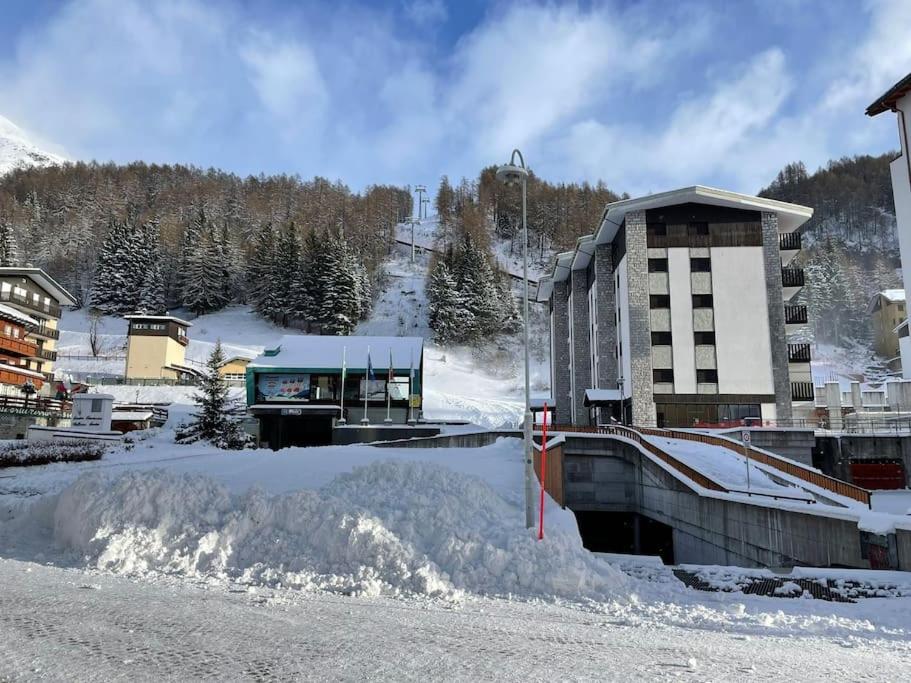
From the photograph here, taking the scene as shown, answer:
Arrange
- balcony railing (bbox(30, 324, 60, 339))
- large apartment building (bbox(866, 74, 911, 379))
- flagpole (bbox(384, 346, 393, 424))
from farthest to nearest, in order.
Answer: balcony railing (bbox(30, 324, 60, 339)), flagpole (bbox(384, 346, 393, 424)), large apartment building (bbox(866, 74, 911, 379))

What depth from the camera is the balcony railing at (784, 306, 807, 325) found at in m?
44.8

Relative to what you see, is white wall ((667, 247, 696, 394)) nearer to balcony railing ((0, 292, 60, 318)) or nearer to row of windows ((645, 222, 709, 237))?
row of windows ((645, 222, 709, 237))

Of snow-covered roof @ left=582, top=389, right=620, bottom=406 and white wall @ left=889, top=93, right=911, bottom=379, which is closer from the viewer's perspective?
white wall @ left=889, top=93, right=911, bottom=379

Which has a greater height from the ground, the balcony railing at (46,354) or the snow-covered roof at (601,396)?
the balcony railing at (46,354)

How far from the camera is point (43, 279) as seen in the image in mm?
63094

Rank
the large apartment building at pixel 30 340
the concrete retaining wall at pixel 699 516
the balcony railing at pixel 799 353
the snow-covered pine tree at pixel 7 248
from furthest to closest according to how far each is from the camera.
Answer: the snow-covered pine tree at pixel 7 248, the large apartment building at pixel 30 340, the balcony railing at pixel 799 353, the concrete retaining wall at pixel 699 516

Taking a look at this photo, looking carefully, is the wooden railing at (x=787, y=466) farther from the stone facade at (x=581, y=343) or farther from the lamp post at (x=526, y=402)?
the stone facade at (x=581, y=343)

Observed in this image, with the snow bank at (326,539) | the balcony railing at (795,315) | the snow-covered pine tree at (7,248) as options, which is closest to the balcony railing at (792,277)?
the balcony railing at (795,315)

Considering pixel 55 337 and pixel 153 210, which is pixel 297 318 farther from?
pixel 153 210

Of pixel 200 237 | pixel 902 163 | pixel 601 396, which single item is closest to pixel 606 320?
pixel 601 396

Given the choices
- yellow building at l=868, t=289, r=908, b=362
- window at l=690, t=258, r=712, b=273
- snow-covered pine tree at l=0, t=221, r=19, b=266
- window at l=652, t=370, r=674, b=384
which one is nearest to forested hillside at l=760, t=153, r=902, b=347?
yellow building at l=868, t=289, r=908, b=362

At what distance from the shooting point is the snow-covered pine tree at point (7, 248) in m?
92.4

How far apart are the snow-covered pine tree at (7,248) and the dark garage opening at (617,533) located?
9903 centimetres

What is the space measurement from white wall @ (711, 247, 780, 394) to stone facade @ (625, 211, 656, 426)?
4.93 metres
